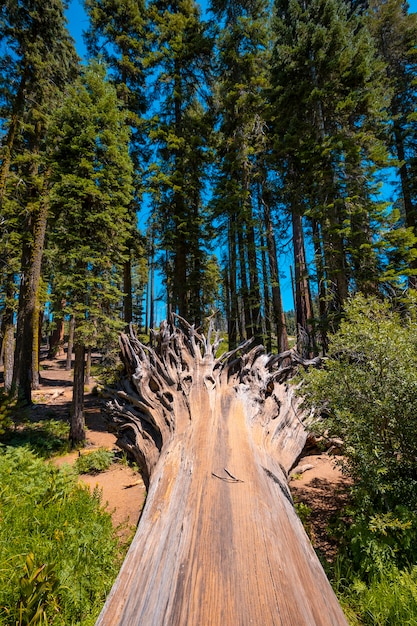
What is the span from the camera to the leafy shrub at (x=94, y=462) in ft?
21.3

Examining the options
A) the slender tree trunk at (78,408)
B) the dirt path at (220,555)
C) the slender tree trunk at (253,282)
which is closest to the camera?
the dirt path at (220,555)

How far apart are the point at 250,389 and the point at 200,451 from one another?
69.1 inches

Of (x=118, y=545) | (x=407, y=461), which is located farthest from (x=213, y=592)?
(x=118, y=545)

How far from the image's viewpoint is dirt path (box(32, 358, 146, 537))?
15.0 feet

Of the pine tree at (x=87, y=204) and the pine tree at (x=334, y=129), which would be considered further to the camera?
the pine tree at (x=87, y=204)

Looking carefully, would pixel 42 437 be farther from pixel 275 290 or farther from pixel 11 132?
pixel 11 132

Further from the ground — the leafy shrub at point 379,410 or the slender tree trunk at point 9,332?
the slender tree trunk at point 9,332

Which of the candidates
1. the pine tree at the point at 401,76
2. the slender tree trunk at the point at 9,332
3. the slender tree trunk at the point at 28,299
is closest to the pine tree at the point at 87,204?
the slender tree trunk at the point at 28,299

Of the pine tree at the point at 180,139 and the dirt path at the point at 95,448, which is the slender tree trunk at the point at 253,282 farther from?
the dirt path at the point at 95,448

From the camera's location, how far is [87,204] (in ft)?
27.6

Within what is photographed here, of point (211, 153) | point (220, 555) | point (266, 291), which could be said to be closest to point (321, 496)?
point (220, 555)

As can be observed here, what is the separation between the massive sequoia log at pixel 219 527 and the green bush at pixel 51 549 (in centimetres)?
102

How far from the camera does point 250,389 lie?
4.25m

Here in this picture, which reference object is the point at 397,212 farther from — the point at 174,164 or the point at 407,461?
the point at 174,164
